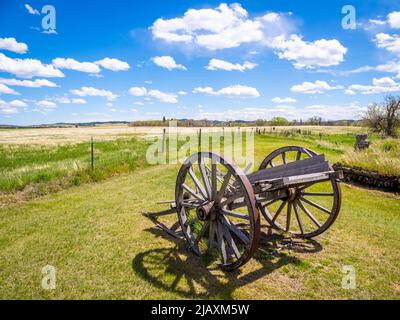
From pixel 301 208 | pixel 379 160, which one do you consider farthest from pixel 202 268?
pixel 379 160

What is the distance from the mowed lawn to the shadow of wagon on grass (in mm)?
15

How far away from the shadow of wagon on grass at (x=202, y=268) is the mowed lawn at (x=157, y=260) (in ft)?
0.05

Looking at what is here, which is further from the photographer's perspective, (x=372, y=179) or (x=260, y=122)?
(x=260, y=122)

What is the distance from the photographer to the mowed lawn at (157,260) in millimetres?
3887

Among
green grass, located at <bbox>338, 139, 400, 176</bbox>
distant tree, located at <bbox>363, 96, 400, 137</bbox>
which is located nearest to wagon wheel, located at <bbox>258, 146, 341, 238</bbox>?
green grass, located at <bbox>338, 139, 400, 176</bbox>

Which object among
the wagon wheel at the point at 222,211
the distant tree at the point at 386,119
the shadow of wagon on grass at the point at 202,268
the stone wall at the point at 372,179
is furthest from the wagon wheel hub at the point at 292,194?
the distant tree at the point at 386,119

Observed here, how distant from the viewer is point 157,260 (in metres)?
4.74

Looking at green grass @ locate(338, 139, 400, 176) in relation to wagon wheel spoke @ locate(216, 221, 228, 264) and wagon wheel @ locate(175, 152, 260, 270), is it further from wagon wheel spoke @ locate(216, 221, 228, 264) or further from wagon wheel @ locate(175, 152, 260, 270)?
wagon wheel spoke @ locate(216, 221, 228, 264)

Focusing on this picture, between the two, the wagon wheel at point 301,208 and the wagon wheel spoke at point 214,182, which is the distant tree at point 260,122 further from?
the wagon wheel spoke at point 214,182

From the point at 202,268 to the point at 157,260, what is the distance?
798mm

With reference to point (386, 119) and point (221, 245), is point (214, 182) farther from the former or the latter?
point (386, 119)

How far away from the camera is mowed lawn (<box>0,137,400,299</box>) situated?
3887 mm
